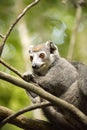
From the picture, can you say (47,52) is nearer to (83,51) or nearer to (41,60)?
(41,60)

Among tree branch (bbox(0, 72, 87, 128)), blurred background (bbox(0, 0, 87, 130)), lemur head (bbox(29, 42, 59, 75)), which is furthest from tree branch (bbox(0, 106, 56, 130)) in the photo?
blurred background (bbox(0, 0, 87, 130))

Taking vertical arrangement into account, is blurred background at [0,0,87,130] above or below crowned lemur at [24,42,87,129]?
above

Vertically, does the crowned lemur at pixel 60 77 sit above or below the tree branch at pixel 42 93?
above

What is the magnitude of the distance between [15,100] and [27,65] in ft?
5.92

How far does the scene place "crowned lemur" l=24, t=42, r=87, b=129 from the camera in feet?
19.4

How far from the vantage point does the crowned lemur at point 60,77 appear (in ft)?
19.4

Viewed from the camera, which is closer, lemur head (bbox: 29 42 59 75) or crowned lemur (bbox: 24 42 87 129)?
crowned lemur (bbox: 24 42 87 129)

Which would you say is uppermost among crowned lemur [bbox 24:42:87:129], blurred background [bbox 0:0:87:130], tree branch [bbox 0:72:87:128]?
blurred background [bbox 0:0:87:130]

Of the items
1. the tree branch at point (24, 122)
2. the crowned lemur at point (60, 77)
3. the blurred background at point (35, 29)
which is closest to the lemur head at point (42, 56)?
the crowned lemur at point (60, 77)

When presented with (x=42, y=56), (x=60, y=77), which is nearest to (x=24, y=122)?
(x=60, y=77)

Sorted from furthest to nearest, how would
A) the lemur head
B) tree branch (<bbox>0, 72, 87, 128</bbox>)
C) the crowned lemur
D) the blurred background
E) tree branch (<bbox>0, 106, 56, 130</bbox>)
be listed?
1. the blurred background
2. the lemur head
3. the crowned lemur
4. tree branch (<bbox>0, 106, 56, 130</bbox>)
5. tree branch (<bbox>0, 72, 87, 128</bbox>)

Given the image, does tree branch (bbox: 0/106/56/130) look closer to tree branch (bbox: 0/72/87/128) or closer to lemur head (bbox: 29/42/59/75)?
tree branch (bbox: 0/72/87/128)

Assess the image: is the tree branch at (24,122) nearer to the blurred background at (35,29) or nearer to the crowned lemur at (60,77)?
the crowned lemur at (60,77)

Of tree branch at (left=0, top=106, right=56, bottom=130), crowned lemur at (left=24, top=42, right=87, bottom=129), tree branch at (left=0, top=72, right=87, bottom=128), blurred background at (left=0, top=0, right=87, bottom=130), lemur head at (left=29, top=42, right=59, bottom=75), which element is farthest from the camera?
blurred background at (left=0, top=0, right=87, bottom=130)
